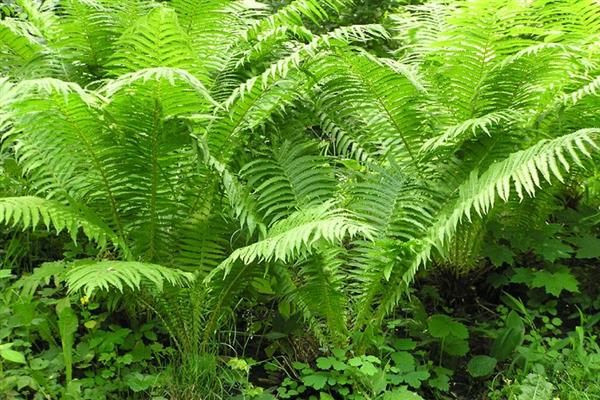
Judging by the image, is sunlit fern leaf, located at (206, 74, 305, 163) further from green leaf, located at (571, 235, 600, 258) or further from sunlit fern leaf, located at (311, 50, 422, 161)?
green leaf, located at (571, 235, 600, 258)

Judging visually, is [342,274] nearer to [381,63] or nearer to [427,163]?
[427,163]

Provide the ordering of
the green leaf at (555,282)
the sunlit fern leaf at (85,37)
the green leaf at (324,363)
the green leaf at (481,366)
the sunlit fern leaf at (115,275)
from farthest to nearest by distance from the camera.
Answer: the sunlit fern leaf at (85,37), the green leaf at (555,282), the green leaf at (481,366), the green leaf at (324,363), the sunlit fern leaf at (115,275)

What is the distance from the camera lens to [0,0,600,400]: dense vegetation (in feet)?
8.00

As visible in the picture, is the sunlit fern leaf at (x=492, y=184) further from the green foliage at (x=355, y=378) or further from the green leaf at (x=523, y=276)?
the green leaf at (x=523, y=276)

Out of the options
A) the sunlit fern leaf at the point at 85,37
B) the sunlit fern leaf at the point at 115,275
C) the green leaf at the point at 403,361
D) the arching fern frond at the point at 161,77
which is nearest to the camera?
the sunlit fern leaf at the point at 115,275

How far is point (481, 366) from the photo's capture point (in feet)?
9.11

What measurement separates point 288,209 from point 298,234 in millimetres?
515

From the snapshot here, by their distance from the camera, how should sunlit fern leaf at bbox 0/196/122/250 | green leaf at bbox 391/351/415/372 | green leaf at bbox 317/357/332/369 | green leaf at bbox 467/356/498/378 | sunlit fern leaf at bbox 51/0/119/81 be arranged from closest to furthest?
1. sunlit fern leaf at bbox 0/196/122/250
2. green leaf at bbox 317/357/332/369
3. green leaf at bbox 391/351/415/372
4. green leaf at bbox 467/356/498/378
5. sunlit fern leaf at bbox 51/0/119/81

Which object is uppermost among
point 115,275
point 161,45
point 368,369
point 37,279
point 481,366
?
point 161,45

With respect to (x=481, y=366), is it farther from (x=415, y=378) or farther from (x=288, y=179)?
(x=288, y=179)

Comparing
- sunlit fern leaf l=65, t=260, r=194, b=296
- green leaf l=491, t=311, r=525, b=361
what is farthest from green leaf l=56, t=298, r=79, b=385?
green leaf l=491, t=311, r=525, b=361

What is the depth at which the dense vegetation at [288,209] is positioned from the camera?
2.44 m

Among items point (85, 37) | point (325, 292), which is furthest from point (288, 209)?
point (85, 37)

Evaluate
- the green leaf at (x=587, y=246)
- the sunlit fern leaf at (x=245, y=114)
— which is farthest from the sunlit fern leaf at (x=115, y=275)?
the green leaf at (x=587, y=246)
